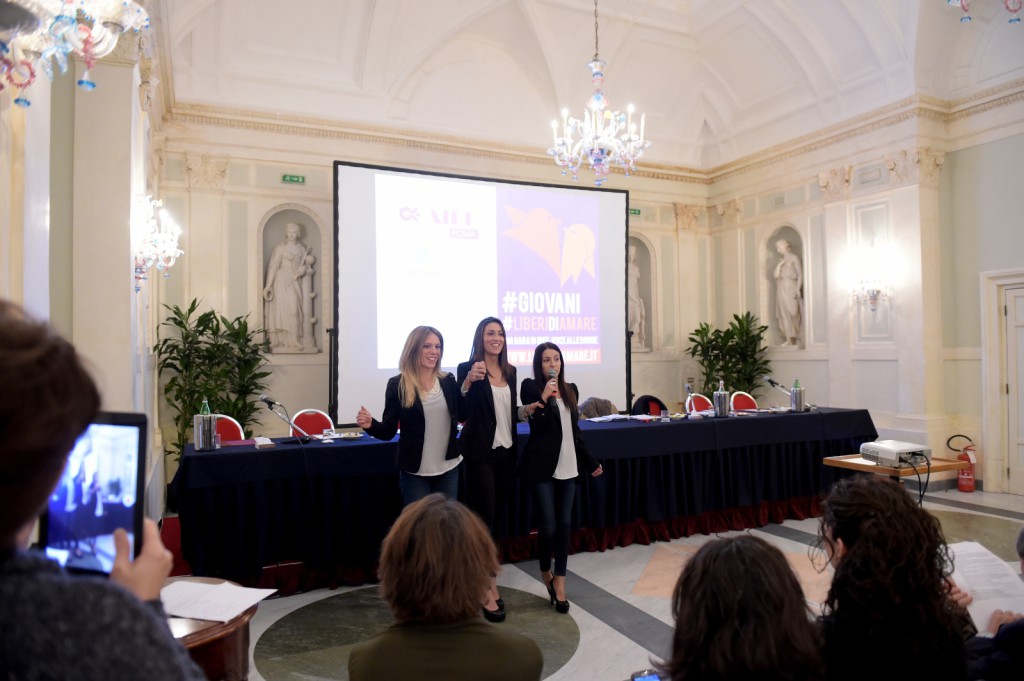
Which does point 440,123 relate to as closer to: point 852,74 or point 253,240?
point 253,240

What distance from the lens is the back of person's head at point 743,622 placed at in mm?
1067

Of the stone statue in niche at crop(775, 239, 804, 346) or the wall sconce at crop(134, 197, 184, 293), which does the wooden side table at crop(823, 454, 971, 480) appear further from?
the stone statue in niche at crop(775, 239, 804, 346)

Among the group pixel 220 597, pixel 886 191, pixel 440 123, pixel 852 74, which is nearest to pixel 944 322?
pixel 886 191

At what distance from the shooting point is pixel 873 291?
25.6 ft

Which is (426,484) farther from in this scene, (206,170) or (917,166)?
(917,166)

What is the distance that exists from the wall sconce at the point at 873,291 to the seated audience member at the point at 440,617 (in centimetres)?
773

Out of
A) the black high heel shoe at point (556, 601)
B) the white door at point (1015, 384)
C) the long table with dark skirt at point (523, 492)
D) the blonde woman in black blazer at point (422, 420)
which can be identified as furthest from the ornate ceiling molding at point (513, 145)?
the black high heel shoe at point (556, 601)

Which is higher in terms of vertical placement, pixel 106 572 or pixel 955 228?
pixel 955 228

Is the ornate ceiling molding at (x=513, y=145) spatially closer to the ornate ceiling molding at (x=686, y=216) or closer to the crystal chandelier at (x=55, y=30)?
the ornate ceiling molding at (x=686, y=216)

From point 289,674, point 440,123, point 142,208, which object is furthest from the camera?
point 440,123

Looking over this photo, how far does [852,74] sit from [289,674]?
8.47 meters

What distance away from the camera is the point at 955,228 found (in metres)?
7.52

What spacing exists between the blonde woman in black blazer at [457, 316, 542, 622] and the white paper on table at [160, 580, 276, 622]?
1.85 meters

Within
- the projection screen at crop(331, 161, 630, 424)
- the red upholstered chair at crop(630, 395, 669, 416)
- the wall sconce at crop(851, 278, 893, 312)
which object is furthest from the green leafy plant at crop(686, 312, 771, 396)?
the red upholstered chair at crop(630, 395, 669, 416)
